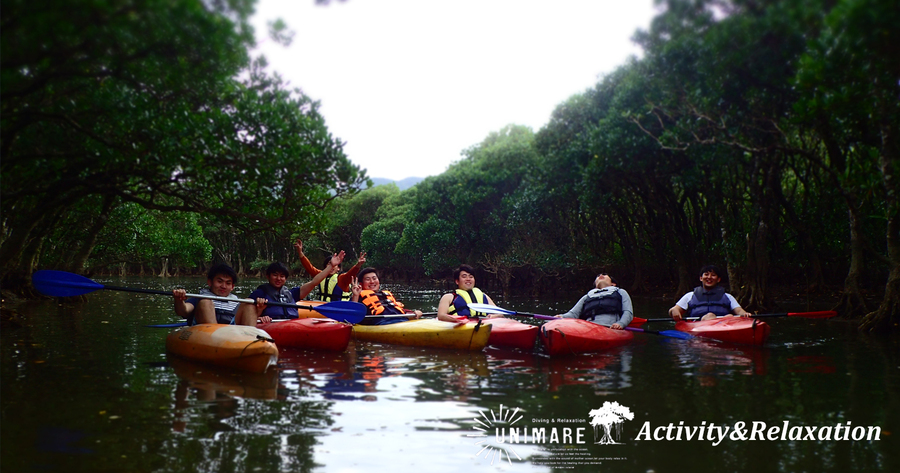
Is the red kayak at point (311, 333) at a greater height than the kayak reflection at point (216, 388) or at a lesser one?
greater

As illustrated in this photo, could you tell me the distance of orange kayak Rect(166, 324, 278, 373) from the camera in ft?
21.4

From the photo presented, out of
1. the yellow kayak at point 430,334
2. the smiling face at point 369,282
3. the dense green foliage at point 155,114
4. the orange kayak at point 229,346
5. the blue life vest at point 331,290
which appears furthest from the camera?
the blue life vest at point 331,290

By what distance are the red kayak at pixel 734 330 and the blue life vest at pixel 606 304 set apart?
1174 mm

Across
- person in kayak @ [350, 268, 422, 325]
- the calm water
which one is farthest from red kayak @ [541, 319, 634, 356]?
person in kayak @ [350, 268, 422, 325]

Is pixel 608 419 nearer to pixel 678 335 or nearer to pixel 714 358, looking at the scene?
pixel 714 358

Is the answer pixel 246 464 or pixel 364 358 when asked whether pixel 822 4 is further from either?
pixel 364 358

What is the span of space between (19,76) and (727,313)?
30.6 feet

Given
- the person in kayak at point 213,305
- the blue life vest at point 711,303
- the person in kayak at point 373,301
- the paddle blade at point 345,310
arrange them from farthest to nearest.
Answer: the person in kayak at point 373,301
the blue life vest at point 711,303
the paddle blade at point 345,310
the person in kayak at point 213,305

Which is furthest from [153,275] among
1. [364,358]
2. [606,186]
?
[364,358]

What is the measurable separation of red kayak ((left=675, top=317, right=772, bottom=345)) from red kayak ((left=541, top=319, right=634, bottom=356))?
4.72 feet

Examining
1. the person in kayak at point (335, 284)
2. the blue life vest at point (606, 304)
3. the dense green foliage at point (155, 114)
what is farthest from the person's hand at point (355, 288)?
the blue life vest at point (606, 304)

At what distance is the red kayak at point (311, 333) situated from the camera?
8289 millimetres

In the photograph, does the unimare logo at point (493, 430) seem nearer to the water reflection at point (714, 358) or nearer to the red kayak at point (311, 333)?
the water reflection at point (714, 358)

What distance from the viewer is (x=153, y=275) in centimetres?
4472
